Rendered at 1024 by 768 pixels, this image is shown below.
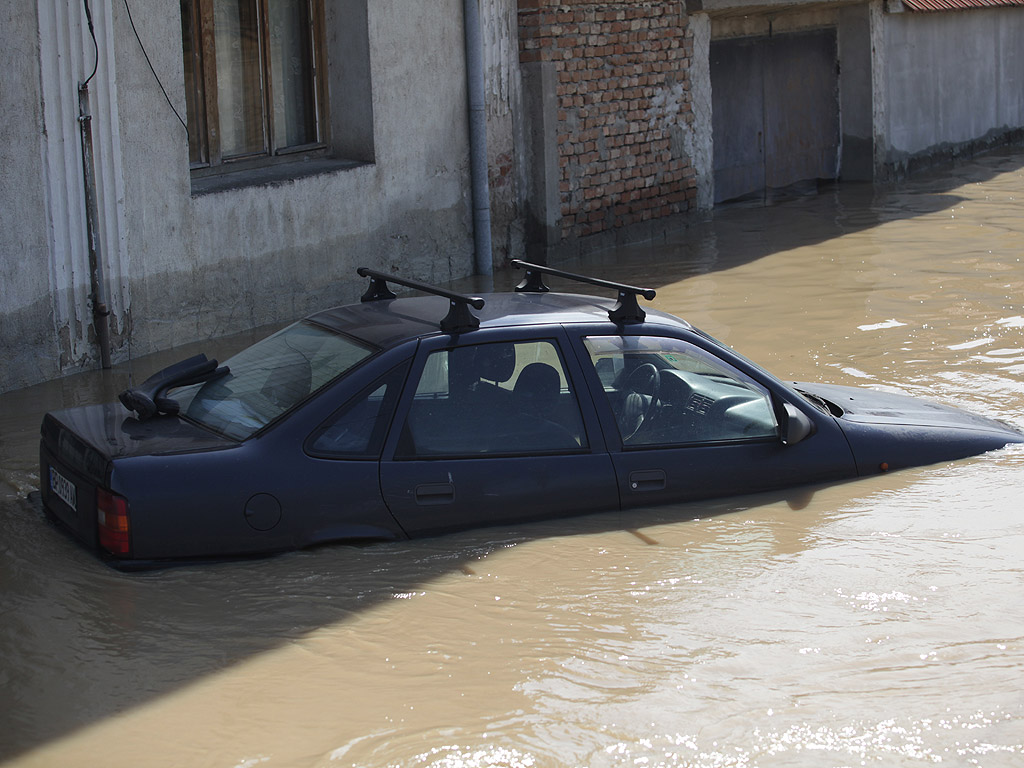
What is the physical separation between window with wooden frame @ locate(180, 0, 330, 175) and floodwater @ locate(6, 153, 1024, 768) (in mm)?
4401

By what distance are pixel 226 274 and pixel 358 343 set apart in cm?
509

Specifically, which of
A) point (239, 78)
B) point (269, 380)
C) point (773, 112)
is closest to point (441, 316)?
point (269, 380)

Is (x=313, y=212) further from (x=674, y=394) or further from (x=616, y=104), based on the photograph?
(x=674, y=394)

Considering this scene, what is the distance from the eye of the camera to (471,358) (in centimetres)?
552

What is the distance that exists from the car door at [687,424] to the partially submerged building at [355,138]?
15.7 ft

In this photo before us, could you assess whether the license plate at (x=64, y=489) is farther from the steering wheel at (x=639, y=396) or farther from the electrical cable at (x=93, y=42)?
the electrical cable at (x=93, y=42)

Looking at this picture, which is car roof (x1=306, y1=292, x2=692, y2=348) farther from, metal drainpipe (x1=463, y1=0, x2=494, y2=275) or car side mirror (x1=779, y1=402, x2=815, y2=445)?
metal drainpipe (x1=463, y1=0, x2=494, y2=275)

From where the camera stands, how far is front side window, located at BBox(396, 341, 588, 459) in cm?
539

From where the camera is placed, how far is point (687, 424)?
19.2ft

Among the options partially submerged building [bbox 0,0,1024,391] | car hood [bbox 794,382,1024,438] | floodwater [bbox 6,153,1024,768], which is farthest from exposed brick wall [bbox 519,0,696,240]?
floodwater [bbox 6,153,1024,768]

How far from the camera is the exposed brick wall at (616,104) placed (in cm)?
1353

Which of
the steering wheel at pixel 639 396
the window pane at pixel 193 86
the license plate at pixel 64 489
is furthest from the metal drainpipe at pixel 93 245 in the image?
the steering wheel at pixel 639 396

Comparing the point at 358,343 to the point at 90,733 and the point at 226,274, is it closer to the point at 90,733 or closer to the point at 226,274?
the point at 90,733

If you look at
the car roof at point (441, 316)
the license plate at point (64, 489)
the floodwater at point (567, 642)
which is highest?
the car roof at point (441, 316)
